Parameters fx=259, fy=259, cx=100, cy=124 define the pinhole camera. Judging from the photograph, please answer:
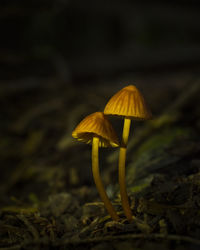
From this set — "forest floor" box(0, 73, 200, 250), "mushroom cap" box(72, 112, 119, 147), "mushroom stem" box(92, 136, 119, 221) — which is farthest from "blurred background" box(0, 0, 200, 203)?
"mushroom cap" box(72, 112, 119, 147)

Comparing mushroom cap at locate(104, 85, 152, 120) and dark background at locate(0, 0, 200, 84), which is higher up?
dark background at locate(0, 0, 200, 84)

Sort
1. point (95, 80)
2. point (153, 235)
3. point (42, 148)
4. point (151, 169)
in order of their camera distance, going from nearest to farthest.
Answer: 1. point (153, 235)
2. point (151, 169)
3. point (42, 148)
4. point (95, 80)

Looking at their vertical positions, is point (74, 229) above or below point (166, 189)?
below

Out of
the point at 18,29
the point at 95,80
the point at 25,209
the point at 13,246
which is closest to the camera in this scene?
the point at 13,246

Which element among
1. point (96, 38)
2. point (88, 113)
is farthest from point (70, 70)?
point (88, 113)

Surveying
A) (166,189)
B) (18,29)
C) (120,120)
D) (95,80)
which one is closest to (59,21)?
(18,29)

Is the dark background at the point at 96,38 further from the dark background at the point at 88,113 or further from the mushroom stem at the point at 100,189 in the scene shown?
the mushroom stem at the point at 100,189

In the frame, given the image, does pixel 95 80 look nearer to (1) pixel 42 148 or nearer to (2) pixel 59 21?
(2) pixel 59 21

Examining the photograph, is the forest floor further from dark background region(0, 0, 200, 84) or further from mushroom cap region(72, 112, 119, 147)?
dark background region(0, 0, 200, 84)
